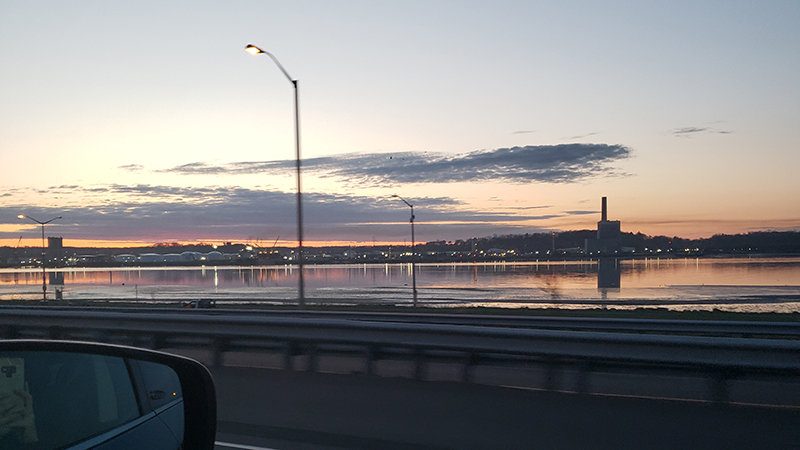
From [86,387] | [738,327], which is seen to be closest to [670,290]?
[738,327]

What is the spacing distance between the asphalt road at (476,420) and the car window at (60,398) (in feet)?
13.6

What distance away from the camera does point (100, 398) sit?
8.18ft

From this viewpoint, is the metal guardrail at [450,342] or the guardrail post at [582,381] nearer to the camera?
the metal guardrail at [450,342]

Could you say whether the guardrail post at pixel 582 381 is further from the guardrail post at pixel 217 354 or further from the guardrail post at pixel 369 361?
the guardrail post at pixel 217 354

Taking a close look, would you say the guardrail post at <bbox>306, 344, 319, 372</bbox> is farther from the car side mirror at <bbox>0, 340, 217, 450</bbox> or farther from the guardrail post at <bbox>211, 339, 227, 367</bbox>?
the car side mirror at <bbox>0, 340, 217, 450</bbox>

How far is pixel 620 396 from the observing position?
7617mm

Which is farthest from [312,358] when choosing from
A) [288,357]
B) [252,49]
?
[252,49]

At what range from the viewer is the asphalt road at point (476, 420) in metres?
6.19

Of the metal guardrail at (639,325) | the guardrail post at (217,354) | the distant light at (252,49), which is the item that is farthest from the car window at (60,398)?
the distant light at (252,49)

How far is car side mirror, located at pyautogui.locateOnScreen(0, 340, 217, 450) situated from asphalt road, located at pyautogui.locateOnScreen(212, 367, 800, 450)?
4025mm

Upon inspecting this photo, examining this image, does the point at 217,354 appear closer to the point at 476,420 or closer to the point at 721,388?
the point at 476,420

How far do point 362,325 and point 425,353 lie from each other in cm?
158

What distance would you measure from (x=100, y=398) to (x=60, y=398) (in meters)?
0.16

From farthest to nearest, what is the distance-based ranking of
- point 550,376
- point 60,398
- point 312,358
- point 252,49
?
1. point 252,49
2. point 312,358
3. point 550,376
4. point 60,398
